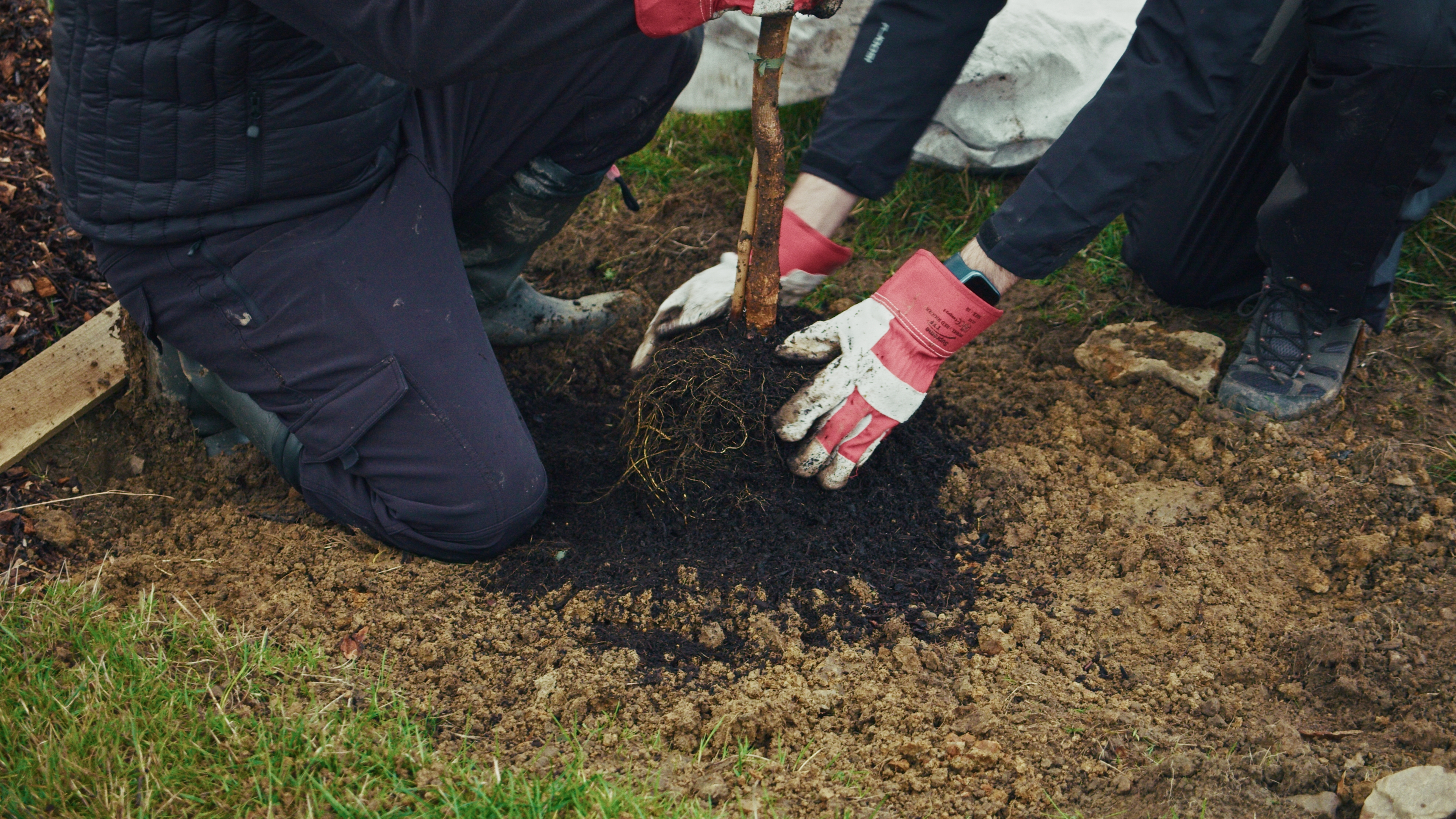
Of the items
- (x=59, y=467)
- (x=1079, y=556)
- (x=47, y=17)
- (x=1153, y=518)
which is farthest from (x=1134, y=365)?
(x=47, y=17)

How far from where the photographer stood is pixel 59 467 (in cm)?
212

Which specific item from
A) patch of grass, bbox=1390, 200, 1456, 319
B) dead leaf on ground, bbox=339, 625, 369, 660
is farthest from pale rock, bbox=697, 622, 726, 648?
patch of grass, bbox=1390, 200, 1456, 319

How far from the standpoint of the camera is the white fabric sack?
9.77 feet

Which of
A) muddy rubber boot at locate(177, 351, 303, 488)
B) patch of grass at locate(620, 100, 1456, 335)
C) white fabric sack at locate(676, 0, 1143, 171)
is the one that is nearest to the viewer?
muddy rubber boot at locate(177, 351, 303, 488)

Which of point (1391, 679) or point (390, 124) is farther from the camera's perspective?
point (390, 124)

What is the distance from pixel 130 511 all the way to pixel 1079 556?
6.71 feet

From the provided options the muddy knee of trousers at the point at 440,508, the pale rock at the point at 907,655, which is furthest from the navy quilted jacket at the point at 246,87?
the pale rock at the point at 907,655

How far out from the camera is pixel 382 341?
1.85m

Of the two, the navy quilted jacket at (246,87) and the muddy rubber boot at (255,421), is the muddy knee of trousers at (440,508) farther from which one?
the navy quilted jacket at (246,87)

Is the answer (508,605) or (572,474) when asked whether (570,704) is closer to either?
(508,605)

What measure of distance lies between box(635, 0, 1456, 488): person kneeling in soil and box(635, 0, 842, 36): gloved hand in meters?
0.56

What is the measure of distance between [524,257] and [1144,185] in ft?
4.94

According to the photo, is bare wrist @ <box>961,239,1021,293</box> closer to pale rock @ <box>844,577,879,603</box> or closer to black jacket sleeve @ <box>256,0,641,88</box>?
pale rock @ <box>844,577,879,603</box>

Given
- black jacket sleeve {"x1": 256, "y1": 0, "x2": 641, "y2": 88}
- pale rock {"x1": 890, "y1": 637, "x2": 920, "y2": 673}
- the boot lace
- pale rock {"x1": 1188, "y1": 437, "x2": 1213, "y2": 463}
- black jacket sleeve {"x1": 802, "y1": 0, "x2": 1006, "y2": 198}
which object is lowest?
pale rock {"x1": 890, "y1": 637, "x2": 920, "y2": 673}
